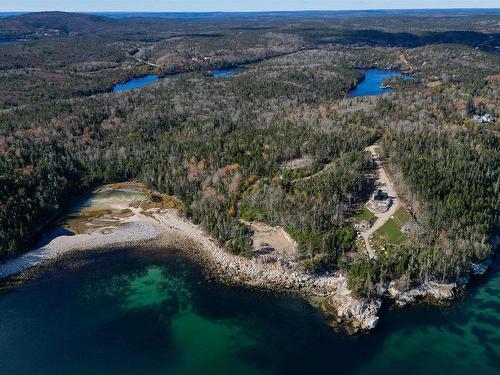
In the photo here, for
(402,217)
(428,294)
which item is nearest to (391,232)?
(402,217)

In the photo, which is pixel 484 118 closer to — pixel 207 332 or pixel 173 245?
pixel 173 245

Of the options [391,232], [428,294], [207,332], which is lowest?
[207,332]

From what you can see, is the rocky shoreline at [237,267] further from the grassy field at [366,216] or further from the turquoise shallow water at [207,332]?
the grassy field at [366,216]

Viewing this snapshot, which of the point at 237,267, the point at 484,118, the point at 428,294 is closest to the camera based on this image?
the point at 428,294

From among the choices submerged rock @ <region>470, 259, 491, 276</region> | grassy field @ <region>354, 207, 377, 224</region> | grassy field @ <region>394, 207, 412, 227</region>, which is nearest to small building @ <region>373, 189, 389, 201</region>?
grassy field @ <region>354, 207, 377, 224</region>

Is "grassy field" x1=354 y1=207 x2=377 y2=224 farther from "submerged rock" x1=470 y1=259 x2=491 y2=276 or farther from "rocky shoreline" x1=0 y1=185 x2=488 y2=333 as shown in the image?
"submerged rock" x1=470 y1=259 x2=491 y2=276

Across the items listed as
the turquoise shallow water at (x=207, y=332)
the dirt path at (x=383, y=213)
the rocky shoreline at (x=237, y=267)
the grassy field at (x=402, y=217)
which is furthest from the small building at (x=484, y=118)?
the rocky shoreline at (x=237, y=267)

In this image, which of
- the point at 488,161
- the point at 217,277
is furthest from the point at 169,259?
the point at 488,161

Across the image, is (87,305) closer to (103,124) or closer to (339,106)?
(103,124)
